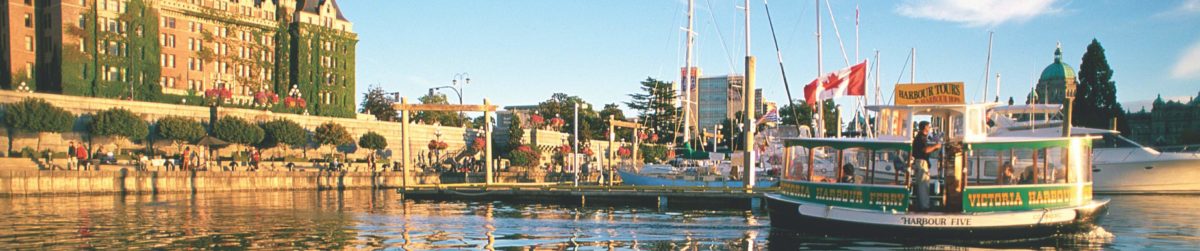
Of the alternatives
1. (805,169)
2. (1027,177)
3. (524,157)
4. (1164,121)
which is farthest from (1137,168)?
(1164,121)

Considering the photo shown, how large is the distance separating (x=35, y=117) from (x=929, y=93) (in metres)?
55.8

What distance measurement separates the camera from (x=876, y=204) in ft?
76.9

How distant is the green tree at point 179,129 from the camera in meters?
69.0

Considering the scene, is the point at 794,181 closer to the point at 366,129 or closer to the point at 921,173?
the point at 921,173

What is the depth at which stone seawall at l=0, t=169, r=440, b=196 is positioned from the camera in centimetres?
4709

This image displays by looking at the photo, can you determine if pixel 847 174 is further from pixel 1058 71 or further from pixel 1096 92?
pixel 1058 71

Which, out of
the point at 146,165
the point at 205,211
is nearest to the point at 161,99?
the point at 146,165

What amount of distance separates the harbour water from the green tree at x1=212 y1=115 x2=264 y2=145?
3240 centimetres

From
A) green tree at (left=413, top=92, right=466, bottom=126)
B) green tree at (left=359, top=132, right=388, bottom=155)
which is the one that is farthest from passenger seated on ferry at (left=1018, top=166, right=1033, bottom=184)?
green tree at (left=413, top=92, right=466, bottom=126)

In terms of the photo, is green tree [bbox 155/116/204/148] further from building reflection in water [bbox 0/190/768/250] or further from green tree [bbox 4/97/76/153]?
building reflection in water [bbox 0/190/768/250]

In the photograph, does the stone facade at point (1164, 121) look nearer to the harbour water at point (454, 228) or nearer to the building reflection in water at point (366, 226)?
the harbour water at point (454, 228)

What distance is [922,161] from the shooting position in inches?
883

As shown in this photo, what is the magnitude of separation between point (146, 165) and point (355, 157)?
32689mm

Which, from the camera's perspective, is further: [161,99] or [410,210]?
[161,99]
